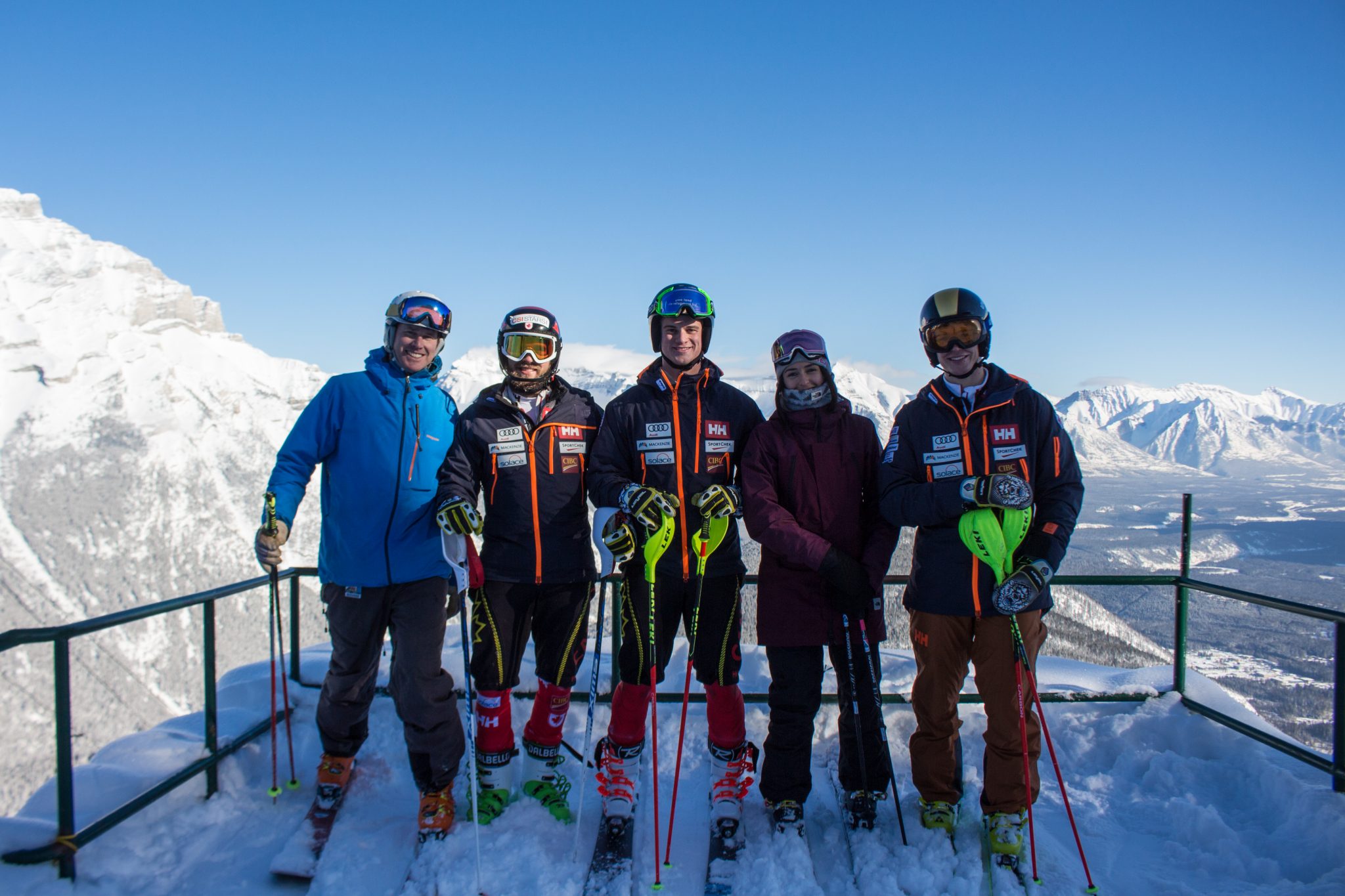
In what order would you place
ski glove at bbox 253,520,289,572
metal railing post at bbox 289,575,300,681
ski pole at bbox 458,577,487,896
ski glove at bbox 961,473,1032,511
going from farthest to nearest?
metal railing post at bbox 289,575,300,681, ski glove at bbox 253,520,289,572, ski pole at bbox 458,577,487,896, ski glove at bbox 961,473,1032,511

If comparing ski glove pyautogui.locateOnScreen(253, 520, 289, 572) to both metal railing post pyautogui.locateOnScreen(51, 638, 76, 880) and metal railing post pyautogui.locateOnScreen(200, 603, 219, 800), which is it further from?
metal railing post pyautogui.locateOnScreen(51, 638, 76, 880)

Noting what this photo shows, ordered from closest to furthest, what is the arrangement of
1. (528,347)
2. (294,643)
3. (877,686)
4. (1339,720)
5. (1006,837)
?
1. (1006,837)
2. (877,686)
3. (1339,720)
4. (528,347)
5. (294,643)

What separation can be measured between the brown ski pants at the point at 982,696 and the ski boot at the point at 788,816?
62cm

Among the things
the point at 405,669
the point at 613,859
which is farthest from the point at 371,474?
the point at 613,859

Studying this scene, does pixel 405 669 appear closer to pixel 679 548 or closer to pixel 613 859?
pixel 613 859

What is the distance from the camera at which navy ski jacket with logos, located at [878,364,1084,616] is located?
3.39 metres

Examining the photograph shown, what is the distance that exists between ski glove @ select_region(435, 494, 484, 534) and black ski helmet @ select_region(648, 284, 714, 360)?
133 cm

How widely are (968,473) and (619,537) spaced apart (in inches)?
68.3

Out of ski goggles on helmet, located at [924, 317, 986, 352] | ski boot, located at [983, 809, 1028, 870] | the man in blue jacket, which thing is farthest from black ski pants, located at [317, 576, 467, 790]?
ski goggles on helmet, located at [924, 317, 986, 352]

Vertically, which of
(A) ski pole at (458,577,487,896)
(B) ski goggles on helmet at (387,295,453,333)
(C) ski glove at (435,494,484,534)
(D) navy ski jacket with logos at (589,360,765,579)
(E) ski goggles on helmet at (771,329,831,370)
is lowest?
(A) ski pole at (458,577,487,896)

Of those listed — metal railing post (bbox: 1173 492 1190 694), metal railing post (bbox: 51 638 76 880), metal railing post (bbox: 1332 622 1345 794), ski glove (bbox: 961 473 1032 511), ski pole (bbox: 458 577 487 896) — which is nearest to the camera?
metal railing post (bbox: 51 638 76 880)

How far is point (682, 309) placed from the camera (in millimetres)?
3791

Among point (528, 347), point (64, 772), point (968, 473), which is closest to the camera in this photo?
point (64, 772)

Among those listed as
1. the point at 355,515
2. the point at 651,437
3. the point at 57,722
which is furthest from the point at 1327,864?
the point at 57,722
